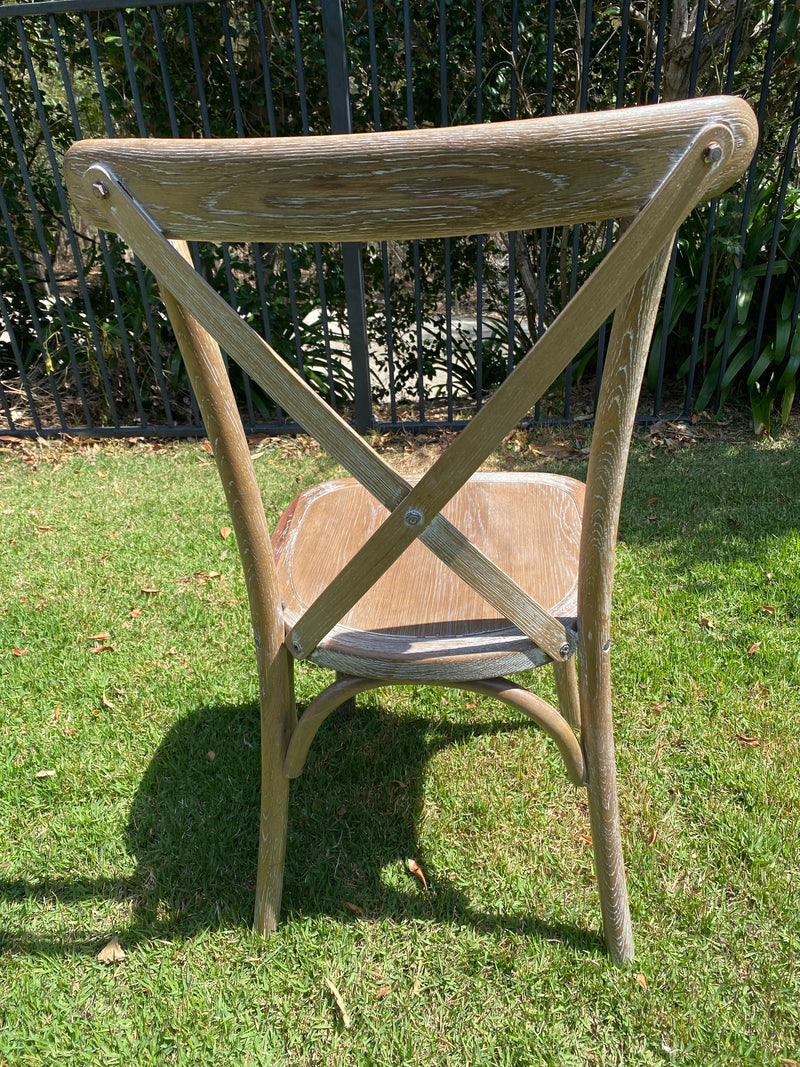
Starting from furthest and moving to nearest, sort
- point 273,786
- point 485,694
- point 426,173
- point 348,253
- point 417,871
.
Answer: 1. point 348,253
2. point 417,871
3. point 273,786
4. point 485,694
5. point 426,173

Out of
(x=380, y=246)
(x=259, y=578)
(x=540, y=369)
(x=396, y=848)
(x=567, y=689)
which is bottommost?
(x=396, y=848)

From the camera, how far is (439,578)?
146 cm

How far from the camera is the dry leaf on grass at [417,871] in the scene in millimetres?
1655

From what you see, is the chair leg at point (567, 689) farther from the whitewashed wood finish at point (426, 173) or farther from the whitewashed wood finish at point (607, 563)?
the whitewashed wood finish at point (426, 173)

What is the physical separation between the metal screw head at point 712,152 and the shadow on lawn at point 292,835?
1393mm

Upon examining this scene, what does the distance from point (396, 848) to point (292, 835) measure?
0.25 meters

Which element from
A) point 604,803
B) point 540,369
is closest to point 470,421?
point 540,369

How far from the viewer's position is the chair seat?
1.23 metres

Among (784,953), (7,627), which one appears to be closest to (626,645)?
(784,953)

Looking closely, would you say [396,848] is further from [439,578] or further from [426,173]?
[426,173]

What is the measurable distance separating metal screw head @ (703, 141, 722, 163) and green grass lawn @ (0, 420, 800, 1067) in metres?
1.39

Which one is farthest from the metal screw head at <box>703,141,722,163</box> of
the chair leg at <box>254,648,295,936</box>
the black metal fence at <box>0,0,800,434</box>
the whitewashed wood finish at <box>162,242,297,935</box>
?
the black metal fence at <box>0,0,800,434</box>

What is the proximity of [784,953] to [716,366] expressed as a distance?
9.98ft

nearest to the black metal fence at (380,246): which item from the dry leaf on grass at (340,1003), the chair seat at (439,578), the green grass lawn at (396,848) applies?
the green grass lawn at (396,848)
